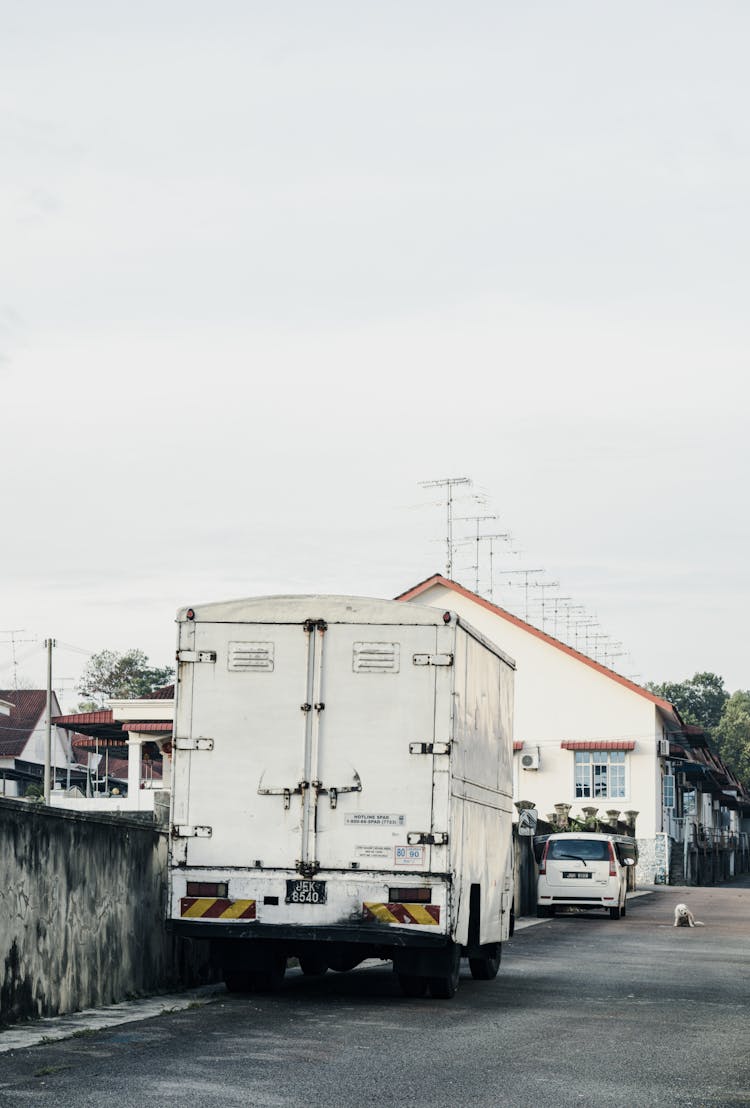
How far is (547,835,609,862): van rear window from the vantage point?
3488 cm

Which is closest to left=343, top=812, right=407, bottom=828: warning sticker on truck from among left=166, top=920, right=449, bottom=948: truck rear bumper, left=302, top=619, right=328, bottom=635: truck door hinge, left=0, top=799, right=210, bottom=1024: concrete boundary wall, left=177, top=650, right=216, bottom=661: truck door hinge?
left=166, top=920, right=449, bottom=948: truck rear bumper

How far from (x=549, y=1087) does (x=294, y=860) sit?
4686 mm

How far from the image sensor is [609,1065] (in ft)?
34.5

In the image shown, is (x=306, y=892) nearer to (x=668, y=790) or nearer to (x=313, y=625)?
(x=313, y=625)

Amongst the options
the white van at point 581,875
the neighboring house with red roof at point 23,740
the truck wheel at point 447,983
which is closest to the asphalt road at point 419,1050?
the truck wheel at point 447,983

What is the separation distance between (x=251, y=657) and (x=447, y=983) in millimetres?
3266

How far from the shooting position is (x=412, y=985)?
48.6 feet

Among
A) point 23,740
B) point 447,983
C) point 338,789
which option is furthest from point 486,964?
point 23,740

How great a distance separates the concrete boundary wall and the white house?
153ft

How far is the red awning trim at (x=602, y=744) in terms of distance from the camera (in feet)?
200

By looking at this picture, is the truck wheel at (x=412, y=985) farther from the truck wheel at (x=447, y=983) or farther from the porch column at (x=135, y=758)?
the porch column at (x=135, y=758)

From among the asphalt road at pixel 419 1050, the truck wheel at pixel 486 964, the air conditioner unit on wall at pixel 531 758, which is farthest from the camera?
the air conditioner unit on wall at pixel 531 758

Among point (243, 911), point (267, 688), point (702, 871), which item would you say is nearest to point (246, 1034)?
point (243, 911)

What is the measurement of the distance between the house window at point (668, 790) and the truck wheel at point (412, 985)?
50145 mm
